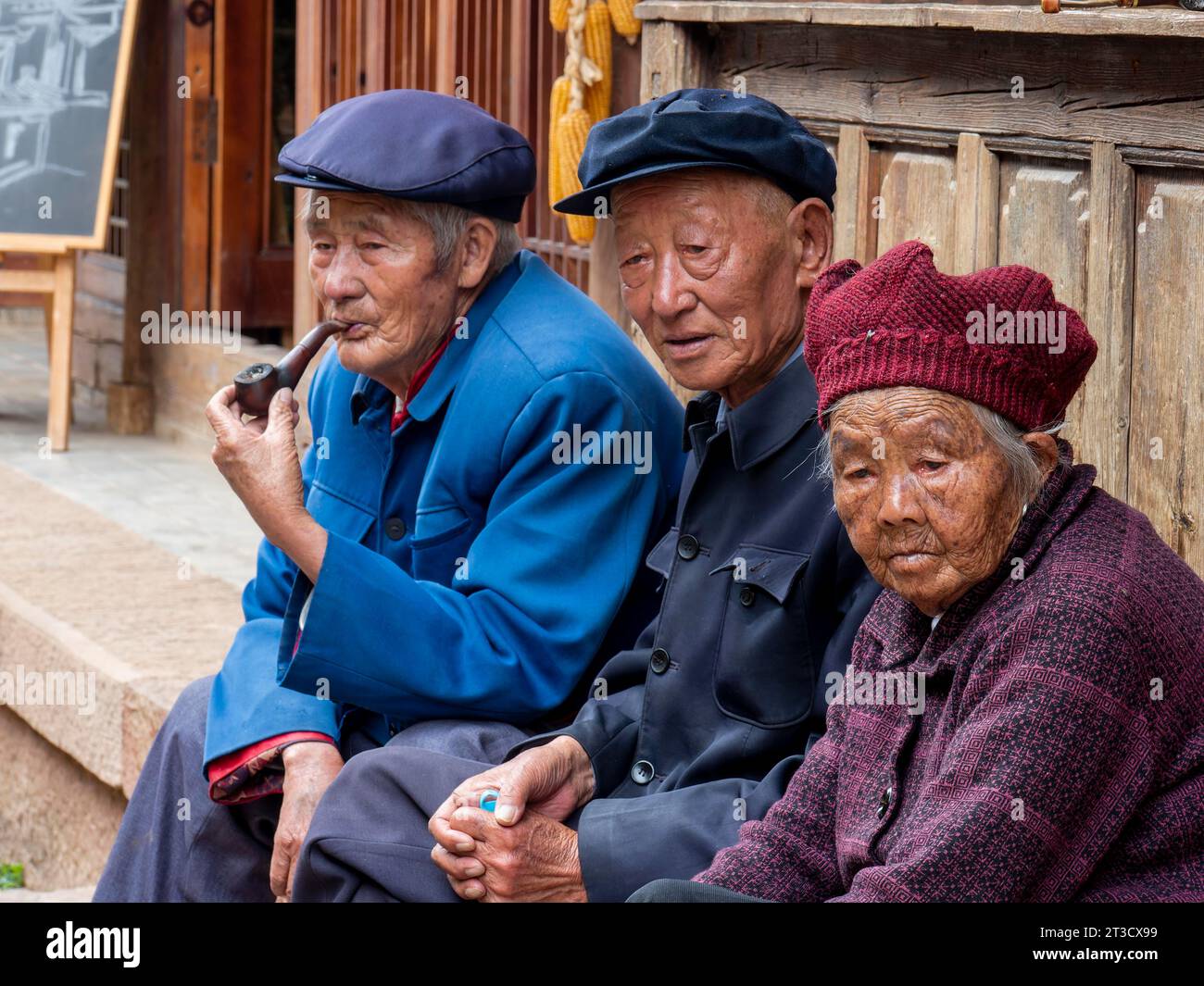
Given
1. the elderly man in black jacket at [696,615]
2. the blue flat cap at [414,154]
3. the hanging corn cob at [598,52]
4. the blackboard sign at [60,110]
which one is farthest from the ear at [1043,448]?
the blackboard sign at [60,110]

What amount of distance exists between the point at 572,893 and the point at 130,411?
230 inches

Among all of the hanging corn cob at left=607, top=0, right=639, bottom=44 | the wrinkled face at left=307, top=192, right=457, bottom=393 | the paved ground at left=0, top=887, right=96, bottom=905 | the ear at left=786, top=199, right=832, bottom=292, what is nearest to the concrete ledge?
the paved ground at left=0, top=887, right=96, bottom=905

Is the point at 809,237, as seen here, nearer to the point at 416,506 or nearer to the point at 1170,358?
the point at 1170,358

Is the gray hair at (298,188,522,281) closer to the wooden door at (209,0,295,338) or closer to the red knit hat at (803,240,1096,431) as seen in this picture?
the red knit hat at (803,240,1096,431)

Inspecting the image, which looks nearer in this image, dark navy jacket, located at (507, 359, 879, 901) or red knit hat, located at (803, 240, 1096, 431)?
red knit hat, located at (803, 240, 1096, 431)

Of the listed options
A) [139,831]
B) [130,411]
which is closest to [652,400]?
[139,831]

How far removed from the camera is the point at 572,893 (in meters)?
2.39

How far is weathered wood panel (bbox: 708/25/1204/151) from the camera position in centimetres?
288

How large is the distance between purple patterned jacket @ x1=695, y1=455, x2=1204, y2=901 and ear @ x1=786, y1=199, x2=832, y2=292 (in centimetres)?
70

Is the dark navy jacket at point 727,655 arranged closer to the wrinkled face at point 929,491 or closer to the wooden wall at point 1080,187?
the wrinkled face at point 929,491

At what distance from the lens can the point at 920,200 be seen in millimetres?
3543

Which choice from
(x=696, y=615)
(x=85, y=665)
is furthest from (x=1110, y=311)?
A: (x=85, y=665)

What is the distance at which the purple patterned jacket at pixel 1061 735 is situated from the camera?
1.81m

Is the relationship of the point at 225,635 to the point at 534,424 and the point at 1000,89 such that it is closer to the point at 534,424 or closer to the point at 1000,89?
the point at 534,424
